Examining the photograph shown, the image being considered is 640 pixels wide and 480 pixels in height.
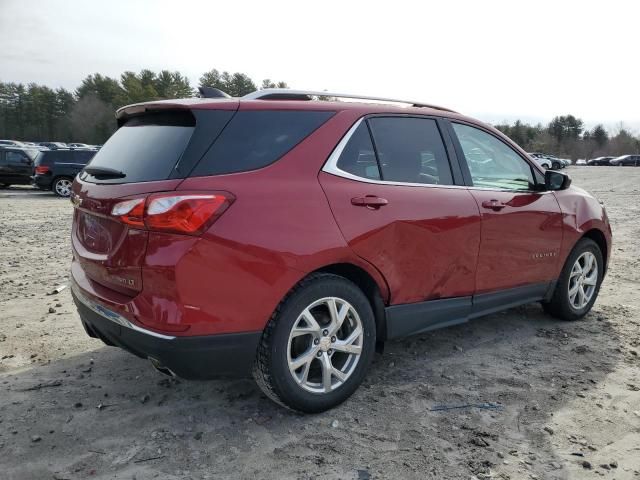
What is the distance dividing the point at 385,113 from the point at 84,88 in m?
93.9

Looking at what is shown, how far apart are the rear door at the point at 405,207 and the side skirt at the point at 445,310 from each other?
0.19 feet

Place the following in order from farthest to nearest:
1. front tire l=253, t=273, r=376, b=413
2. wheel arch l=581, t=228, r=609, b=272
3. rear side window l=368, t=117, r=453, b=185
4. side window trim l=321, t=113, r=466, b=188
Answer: wheel arch l=581, t=228, r=609, b=272
rear side window l=368, t=117, r=453, b=185
side window trim l=321, t=113, r=466, b=188
front tire l=253, t=273, r=376, b=413

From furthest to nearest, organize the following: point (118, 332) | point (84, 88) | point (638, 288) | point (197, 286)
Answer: point (84, 88), point (638, 288), point (118, 332), point (197, 286)

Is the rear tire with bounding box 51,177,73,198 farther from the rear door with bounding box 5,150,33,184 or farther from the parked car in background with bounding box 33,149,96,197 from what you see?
the rear door with bounding box 5,150,33,184

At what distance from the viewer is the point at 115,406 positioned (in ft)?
9.94

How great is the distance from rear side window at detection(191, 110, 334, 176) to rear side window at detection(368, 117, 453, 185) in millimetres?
479

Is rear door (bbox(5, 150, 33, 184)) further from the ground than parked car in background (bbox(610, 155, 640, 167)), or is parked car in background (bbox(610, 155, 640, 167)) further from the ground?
parked car in background (bbox(610, 155, 640, 167))

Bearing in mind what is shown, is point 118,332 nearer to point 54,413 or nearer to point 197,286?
point 197,286

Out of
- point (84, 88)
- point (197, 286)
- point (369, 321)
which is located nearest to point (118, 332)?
point (197, 286)

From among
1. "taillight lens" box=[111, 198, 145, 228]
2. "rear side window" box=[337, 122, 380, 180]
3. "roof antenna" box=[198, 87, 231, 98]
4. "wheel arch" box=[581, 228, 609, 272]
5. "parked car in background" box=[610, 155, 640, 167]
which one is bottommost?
"wheel arch" box=[581, 228, 609, 272]

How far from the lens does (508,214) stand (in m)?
3.83

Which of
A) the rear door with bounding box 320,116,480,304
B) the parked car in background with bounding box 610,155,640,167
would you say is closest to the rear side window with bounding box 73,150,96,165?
the rear door with bounding box 320,116,480,304

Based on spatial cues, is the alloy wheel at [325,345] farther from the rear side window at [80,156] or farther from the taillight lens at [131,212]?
the rear side window at [80,156]

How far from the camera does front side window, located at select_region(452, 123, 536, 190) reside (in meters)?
3.74
